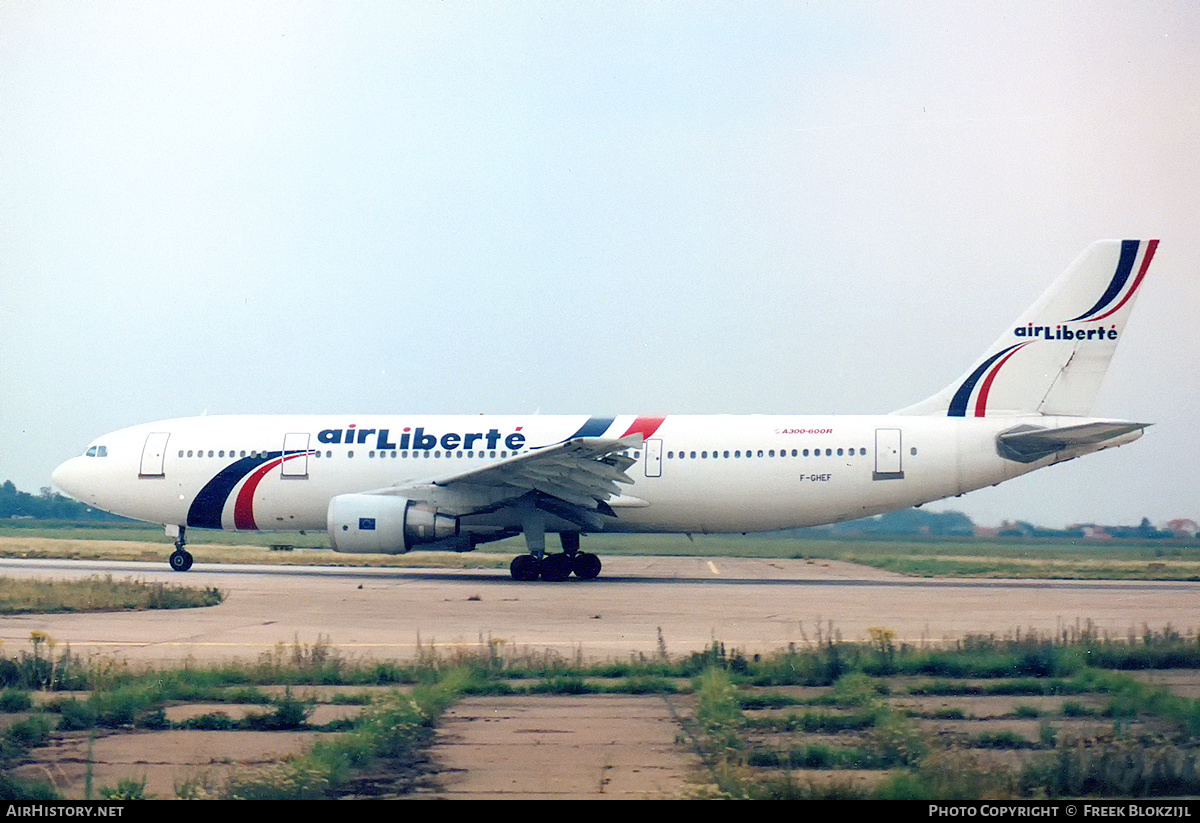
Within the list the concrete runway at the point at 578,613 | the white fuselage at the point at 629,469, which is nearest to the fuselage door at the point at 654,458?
the white fuselage at the point at 629,469

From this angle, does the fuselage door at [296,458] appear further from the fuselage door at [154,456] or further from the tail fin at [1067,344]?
the tail fin at [1067,344]

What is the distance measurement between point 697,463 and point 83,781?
16.8m

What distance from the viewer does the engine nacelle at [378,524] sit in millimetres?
21359

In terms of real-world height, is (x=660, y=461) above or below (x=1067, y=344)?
below

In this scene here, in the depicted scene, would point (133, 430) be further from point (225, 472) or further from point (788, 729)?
point (788, 729)

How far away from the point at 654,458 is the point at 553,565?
2799 millimetres

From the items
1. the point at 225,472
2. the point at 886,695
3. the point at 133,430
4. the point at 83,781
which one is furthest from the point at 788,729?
the point at 133,430

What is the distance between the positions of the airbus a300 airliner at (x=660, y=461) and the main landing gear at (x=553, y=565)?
30mm

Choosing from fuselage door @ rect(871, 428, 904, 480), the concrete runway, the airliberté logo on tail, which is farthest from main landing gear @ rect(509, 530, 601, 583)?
the airliberté logo on tail

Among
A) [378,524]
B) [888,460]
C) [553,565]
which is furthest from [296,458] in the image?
[888,460]

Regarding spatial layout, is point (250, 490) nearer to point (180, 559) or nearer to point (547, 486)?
point (180, 559)

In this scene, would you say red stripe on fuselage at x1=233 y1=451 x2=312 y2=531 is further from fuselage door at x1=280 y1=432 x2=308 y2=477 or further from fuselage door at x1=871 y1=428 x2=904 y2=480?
fuselage door at x1=871 y1=428 x2=904 y2=480

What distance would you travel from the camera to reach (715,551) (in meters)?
32.2

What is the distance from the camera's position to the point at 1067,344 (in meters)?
22.3
